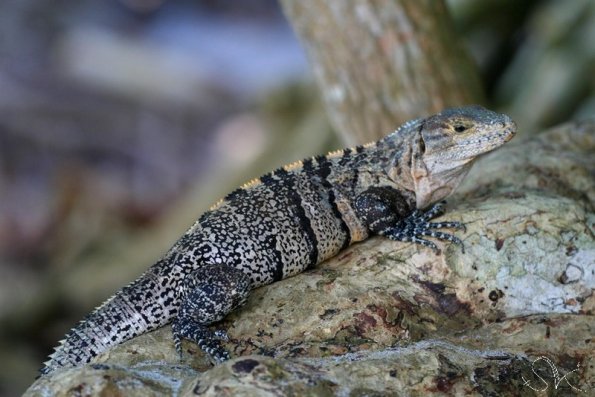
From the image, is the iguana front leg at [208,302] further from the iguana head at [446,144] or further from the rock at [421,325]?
the iguana head at [446,144]

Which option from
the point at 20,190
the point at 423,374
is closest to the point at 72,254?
the point at 20,190

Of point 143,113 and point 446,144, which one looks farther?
point 143,113

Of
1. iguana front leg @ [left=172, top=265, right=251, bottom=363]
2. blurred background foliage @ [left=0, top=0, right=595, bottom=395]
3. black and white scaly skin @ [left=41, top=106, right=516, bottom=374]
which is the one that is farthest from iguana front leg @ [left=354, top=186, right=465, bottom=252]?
blurred background foliage @ [left=0, top=0, right=595, bottom=395]

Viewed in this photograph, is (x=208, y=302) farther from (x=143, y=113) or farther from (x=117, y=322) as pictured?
(x=143, y=113)

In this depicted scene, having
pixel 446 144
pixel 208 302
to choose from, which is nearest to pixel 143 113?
pixel 446 144

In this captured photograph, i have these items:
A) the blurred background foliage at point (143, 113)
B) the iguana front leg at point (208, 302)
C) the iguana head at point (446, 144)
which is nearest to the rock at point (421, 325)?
the iguana front leg at point (208, 302)
